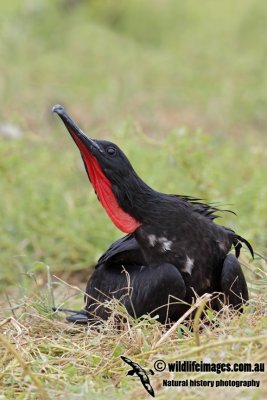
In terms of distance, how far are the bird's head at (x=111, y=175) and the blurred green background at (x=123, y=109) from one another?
1216 millimetres

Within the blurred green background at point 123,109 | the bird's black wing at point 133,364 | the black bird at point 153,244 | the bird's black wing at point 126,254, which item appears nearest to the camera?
the bird's black wing at point 133,364

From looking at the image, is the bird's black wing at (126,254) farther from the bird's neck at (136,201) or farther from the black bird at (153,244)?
the bird's neck at (136,201)

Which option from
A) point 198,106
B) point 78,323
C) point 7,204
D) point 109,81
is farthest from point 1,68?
point 78,323

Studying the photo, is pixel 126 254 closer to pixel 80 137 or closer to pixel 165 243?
pixel 165 243

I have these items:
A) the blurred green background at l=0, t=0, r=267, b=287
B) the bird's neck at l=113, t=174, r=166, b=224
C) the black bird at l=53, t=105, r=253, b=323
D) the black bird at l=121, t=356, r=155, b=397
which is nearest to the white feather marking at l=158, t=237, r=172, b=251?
the black bird at l=53, t=105, r=253, b=323

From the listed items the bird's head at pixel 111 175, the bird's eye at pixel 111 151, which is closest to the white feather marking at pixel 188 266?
the bird's head at pixel 111 175

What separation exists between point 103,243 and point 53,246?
0.36 m

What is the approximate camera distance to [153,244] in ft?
12.3

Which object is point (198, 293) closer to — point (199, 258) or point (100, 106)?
point (199, 258)

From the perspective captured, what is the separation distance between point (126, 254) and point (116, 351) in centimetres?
64

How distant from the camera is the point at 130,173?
12.5 ft

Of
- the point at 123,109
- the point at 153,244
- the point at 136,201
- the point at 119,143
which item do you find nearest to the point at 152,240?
the point at 153,244

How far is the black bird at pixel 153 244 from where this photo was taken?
3676 mm

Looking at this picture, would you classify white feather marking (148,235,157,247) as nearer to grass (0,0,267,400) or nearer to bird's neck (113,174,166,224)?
bird's neck (113,174,166,224)
